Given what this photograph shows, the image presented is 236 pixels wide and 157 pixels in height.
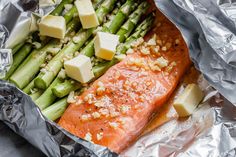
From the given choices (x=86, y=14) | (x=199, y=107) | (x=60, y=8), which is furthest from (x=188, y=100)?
(x=60, y=8)

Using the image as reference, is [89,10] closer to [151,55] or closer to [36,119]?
[151,55]

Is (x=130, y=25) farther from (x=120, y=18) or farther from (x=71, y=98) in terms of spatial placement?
(x=71, y=98)

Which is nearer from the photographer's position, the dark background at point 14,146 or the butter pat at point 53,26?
the dark background at point 14,146

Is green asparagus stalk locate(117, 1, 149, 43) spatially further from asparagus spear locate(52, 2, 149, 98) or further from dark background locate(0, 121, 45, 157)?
dark background locate(0, 121, 45, 157)

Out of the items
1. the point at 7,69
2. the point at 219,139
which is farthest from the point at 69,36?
the point at 219,139

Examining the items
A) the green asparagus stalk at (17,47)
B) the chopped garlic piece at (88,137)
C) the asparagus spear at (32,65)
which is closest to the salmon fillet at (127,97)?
the chopped garlic piece at (88,137)

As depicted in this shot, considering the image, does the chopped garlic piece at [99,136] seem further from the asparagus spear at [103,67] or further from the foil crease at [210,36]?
the foil crease at [210,36]

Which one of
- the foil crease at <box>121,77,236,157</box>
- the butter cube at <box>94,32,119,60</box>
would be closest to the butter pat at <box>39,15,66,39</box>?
the butter cube at <box>94,32,119,60</box>
